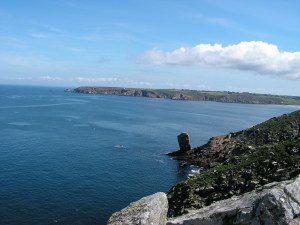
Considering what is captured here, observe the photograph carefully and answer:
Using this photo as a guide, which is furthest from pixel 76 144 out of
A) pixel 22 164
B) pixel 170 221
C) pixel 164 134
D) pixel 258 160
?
pixel 170 221

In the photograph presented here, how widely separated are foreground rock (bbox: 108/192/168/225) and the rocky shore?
0.92 meters

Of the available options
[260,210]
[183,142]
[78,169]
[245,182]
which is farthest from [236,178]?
[183,142]

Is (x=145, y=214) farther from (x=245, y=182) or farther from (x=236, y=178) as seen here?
(x=236, y=178)

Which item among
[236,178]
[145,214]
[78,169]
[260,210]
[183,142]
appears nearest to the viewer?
[260,210]

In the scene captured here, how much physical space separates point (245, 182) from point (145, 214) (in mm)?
35990

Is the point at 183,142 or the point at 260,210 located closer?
the point at 260,210

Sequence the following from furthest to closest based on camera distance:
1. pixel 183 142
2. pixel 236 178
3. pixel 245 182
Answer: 1. pixel 183 142
2. pixel 236 178
3. pixel 245 182

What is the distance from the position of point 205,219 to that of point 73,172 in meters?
65.8

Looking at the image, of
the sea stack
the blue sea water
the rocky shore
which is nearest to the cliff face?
the rocky shore

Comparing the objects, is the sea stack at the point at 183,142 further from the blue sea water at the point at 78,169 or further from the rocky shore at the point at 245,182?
the blue sea water at the point at 78,169

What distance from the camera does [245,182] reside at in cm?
5231

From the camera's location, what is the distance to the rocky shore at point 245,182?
17891 millimetres

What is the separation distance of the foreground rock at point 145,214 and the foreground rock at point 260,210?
823 millimetres

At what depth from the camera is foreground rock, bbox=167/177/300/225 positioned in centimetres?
1752
